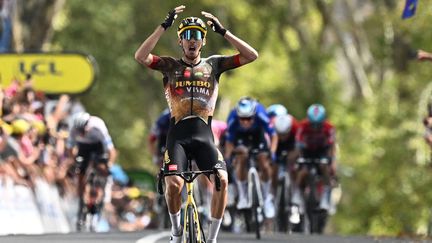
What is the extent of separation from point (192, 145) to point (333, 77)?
24.5m

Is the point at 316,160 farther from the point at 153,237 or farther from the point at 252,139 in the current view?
the point at 153,237

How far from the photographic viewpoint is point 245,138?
2127cm

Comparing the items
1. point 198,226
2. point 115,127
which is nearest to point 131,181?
point 115,127

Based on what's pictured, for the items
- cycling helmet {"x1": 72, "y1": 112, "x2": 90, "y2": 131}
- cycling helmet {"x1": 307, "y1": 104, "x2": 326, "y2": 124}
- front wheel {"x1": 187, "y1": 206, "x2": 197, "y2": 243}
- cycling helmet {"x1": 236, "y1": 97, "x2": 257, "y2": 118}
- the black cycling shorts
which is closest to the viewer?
front wheel {"x1": 187, "y1": 206, "x2": 197, "y2": 243}

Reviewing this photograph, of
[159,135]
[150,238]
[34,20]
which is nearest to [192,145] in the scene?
[150,238]

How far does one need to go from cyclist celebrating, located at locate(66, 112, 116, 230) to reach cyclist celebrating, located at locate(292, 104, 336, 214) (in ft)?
9.34

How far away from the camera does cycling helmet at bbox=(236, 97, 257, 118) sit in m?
21.1

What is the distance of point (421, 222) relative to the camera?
34688 mm

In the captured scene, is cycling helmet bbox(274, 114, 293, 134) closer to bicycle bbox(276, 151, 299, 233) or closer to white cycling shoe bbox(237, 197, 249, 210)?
bicycle bbox(276, 151, 299, 233)

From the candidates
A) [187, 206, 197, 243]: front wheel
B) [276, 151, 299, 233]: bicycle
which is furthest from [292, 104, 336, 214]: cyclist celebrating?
[187, 206, 197, 243]: front wheel

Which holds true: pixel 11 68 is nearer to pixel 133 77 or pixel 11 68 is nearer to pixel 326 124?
pixel 326 124

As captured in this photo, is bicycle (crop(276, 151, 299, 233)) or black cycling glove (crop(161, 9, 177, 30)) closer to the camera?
black cycling glove (crop(161, 9, 177, 30))

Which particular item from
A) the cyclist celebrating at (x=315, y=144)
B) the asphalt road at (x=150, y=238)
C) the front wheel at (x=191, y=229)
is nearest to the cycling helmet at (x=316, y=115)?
the cyclist celebrating at (x=315, y=144)

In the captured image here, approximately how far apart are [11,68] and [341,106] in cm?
1068
